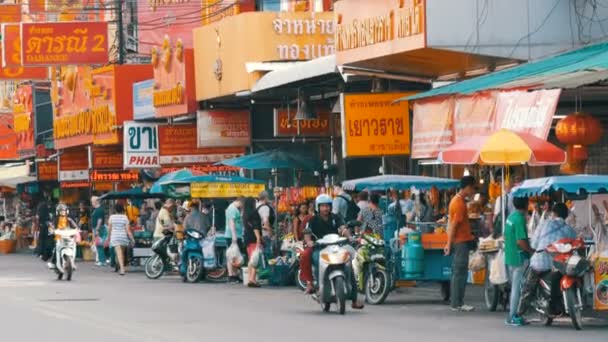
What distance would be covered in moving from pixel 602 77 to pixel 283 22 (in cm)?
1790

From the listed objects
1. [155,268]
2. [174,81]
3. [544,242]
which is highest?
[174,81]

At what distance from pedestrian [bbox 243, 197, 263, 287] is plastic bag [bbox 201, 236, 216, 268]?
180 cm

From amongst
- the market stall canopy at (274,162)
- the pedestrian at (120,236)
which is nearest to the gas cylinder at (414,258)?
the market stall canopy at (274,162)

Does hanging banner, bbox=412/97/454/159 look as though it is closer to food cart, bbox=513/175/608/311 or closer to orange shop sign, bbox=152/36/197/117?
food cart, bbox=513/175/608/311

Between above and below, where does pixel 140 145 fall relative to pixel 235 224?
above

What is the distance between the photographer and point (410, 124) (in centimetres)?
3241

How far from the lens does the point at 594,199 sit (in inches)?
883

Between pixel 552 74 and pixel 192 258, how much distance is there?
12126 millimetres

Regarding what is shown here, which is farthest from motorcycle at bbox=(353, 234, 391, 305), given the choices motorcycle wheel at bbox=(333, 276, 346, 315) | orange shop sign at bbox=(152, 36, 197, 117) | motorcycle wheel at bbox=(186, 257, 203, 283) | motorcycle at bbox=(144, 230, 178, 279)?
orange shop sign at bbox=(152, 36, 197, 117)

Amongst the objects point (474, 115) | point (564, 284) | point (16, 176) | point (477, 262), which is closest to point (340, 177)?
point (474, 115)

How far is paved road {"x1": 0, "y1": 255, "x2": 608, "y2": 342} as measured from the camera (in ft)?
63.6

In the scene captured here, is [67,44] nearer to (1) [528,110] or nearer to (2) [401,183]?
(2) [401,183]

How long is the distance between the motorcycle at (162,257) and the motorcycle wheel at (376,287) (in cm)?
991

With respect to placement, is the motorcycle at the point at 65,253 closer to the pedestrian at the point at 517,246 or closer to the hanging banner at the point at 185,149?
the hanging banner at the point at 185,149
